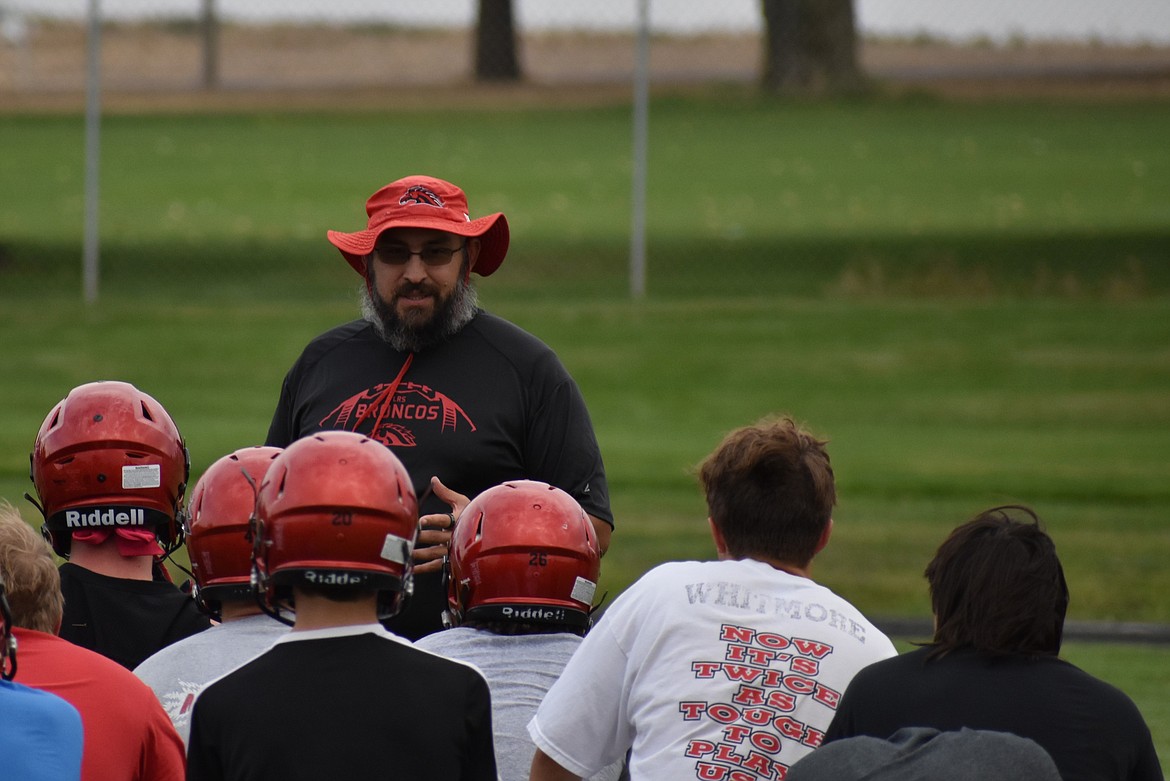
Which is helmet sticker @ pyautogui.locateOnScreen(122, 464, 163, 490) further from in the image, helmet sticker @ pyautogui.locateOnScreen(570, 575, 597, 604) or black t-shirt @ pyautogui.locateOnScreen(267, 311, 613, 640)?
helmet sticker @ pyautogui.locateOnScreen(570, 575, 597, 604)

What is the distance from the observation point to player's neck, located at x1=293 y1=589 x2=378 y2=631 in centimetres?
333

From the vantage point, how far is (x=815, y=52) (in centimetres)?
A: 2459

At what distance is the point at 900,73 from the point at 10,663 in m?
24.0

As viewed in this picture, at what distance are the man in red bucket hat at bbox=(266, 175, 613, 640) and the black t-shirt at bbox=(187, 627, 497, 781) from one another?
5.75ft

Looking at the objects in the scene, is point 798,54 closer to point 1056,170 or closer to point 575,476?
point 1056,170

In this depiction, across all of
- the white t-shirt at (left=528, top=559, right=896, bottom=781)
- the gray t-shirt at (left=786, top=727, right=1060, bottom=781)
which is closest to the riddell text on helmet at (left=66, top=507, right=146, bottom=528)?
the white t-shirt at (left=528, top=559, right=896, bottom=781)

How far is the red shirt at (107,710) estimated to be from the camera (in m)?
3.46

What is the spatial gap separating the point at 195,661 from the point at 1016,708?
1745 mm

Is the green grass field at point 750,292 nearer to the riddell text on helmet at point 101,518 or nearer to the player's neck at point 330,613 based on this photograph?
the riddell text on helmet at point 101,518

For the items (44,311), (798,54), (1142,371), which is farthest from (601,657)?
(798,54)

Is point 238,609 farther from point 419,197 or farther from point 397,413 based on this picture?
point 419,197

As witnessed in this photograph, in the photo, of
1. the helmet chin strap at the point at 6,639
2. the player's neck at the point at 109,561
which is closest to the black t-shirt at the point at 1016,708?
the helmet chin strap at the point at 6,639

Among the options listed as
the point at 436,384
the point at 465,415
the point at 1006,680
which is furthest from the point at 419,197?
the point at 1006,680

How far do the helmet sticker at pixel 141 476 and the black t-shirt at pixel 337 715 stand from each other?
1.40m
